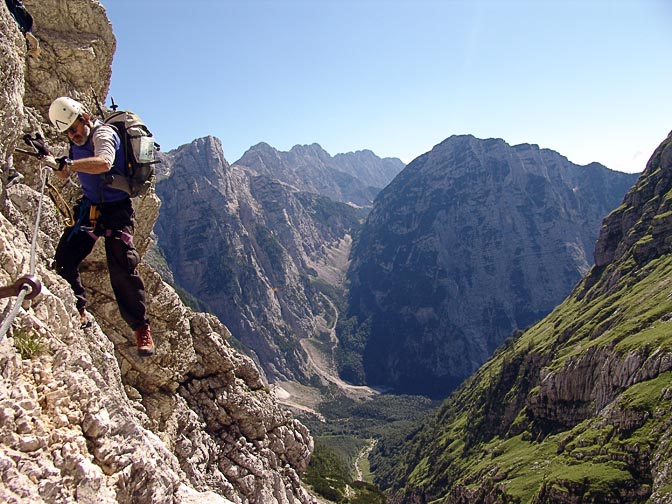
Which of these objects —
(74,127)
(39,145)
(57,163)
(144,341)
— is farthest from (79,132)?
(144,341)

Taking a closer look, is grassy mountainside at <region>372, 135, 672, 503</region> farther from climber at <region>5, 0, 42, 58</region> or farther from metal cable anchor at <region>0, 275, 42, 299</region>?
climber at <region>5, 0, 42, 58</region>

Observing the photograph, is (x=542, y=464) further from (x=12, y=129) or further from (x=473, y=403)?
(x=12, y=129)

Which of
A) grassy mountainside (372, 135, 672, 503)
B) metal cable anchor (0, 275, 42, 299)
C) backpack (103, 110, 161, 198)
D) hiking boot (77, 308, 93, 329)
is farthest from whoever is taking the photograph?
grassy mountainside (372, 135, 672, 503)

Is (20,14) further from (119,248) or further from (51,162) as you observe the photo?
(119,248)

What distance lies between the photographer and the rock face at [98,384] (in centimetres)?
697

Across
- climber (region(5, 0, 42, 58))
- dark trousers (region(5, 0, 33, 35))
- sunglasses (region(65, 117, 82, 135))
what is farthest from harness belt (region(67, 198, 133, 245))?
dark trousers (region(5, 0, 33, 35))

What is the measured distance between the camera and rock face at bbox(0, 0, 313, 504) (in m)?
6.97

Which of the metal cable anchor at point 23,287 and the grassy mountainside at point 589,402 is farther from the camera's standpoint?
the grassy mountainside at point 589,402

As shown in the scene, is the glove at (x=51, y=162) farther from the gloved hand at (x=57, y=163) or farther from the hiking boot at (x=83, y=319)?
the hiking boot at (x=83, y=319)

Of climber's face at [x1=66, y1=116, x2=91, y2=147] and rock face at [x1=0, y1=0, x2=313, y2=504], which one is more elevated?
climber's face at [x1=66, y1=116, x2=91, y2=147]

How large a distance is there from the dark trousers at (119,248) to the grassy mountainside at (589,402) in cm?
7535

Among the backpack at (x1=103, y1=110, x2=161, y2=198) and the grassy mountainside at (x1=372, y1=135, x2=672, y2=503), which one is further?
the grassy mountainside at (x1=372, y1=135, x2=672, y2=503)

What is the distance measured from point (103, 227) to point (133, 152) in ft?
6.33

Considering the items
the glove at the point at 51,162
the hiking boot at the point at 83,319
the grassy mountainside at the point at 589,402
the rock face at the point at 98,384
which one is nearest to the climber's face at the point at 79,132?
the glove at the point at 51,162
